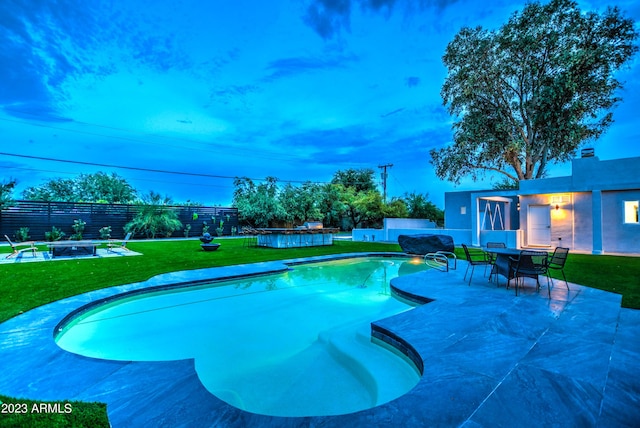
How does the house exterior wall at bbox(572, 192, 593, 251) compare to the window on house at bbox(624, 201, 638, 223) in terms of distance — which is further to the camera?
the house exterior wall at bbox(572, 192, 593, 251)

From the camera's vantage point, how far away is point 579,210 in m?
12.7

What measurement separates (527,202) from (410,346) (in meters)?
13.5

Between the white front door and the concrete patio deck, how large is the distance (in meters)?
10.4

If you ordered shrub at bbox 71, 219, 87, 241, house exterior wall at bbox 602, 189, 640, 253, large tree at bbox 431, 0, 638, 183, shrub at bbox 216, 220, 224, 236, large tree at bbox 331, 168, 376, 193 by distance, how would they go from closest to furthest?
house exterior wall at bbox 602, 189, 640, 253 < large tree at bbox 431, 0, 638, 183 < shrub at bbox 71, 219, 87, 241 < shrub at bbox 216, 220, 224, 236 < large tree at bbox 331, 168, 376, 193

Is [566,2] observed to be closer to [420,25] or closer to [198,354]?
[420,25]

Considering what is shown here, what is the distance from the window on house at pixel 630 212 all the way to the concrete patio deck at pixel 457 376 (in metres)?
9.65

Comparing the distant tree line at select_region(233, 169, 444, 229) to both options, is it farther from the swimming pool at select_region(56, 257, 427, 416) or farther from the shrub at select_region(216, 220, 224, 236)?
the swimming pool at select_region(56, 257, 427, 416)

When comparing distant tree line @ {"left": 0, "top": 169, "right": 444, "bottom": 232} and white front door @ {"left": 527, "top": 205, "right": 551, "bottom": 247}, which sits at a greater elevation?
distant tree line @ {"left": 0, "top": 169, "right": 444, "bottom": 232}

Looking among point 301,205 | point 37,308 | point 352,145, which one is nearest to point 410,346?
point 37,308

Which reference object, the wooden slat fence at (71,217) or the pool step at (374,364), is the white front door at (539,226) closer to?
the pool step at (374,364)

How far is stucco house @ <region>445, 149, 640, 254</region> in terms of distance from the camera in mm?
11438

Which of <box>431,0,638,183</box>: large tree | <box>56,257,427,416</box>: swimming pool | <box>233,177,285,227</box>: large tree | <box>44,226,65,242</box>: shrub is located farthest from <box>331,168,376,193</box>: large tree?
<box>56,257,427,416</box>: swimming pool

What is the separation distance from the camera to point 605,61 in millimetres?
15898

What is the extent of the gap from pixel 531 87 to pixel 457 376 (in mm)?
20314
